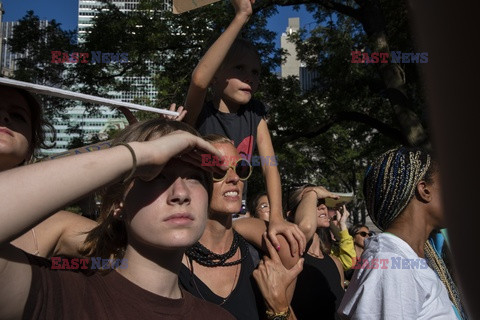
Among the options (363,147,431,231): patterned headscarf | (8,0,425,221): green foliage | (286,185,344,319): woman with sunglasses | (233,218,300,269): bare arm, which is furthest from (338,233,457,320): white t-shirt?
(8,0,425,221): green foliage

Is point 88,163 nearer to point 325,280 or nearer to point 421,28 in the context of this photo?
point 421,28

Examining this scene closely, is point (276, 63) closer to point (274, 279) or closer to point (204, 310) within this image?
point (274, 279)

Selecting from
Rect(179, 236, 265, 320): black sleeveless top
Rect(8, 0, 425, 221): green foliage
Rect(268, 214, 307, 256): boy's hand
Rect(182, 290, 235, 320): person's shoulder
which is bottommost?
Rect(179, 236, 265, 320): black sleeveless top

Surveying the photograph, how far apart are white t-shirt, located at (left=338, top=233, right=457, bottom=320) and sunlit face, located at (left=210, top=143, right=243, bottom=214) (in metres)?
0.71

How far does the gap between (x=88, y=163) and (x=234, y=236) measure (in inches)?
57.9

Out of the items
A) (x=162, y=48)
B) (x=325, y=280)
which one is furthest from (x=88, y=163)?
(x=162, y=48)

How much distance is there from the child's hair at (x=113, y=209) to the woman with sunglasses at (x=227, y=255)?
54 centimetres

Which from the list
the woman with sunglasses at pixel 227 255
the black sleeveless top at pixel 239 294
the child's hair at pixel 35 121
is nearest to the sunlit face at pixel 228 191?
the woman with sunglasses at pixel 227 255

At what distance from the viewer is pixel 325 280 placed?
3.39 metres

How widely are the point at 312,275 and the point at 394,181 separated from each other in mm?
1118

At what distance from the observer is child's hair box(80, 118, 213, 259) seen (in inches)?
70.7

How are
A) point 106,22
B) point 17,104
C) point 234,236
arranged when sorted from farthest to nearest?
point 106,22 → point 234,236 → point 17,104

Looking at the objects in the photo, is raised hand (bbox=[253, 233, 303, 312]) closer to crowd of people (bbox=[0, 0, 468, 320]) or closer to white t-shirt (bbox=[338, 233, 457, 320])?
crowd of people (bbox=[0, 0, 468, 320])

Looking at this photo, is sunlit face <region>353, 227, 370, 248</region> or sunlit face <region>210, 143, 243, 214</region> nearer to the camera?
sunlit face <region>210, 143, 243, 214</region>
